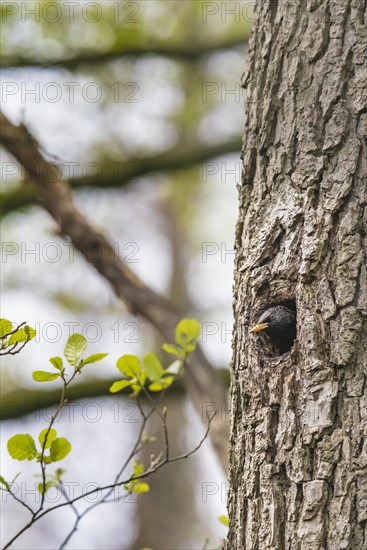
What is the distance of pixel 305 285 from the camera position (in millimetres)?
1662

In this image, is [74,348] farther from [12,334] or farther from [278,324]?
[278,324]

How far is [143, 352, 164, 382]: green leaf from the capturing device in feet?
7.44

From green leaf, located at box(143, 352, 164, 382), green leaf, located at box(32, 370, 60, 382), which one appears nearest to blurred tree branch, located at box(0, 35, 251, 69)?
green leaf, located at box(143, 352, 164, 382)

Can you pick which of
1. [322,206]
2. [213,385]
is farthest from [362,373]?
[213,385]

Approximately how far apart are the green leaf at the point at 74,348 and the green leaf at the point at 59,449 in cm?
19

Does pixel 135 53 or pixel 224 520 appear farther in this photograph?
pixel 135 53

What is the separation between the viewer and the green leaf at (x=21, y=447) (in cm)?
182

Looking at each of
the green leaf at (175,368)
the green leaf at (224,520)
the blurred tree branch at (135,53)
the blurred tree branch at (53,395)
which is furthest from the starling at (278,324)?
the blurred tree branch at (135,53)

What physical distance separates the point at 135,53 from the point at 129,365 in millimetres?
3858

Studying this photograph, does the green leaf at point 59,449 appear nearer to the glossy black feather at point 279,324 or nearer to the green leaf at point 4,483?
the green leaf at point 4,483

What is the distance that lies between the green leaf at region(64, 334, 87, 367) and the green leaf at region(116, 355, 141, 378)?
0.16m

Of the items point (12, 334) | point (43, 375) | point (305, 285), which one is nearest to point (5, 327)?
point (12, 334)

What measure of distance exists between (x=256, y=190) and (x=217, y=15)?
467 centimetres

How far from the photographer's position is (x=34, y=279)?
24.7 ft
